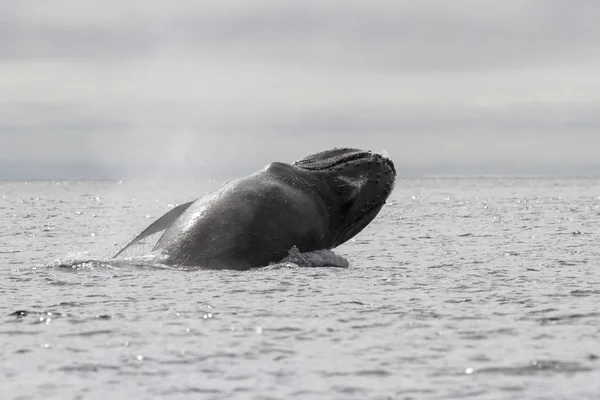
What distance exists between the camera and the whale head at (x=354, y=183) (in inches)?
583

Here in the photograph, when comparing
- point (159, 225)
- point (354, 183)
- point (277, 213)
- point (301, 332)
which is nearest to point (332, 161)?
point (354, 183)

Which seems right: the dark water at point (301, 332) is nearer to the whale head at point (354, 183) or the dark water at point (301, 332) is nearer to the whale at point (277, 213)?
the whale at point (277, 213)

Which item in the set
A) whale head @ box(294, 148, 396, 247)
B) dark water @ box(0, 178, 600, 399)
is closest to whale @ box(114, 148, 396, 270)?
whale head @ box(294, 148, 396, 247)

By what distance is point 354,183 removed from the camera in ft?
48.6

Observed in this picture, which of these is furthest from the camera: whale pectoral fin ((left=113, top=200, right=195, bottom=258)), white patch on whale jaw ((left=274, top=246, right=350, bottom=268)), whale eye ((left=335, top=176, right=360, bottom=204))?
whale eye ((left=335, top=176, right=360, bottom=204))

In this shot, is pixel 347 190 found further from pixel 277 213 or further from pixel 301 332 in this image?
pixel 301 332

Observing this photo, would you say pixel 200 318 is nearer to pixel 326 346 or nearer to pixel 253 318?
pixel 253 318

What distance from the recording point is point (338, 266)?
47.8ft

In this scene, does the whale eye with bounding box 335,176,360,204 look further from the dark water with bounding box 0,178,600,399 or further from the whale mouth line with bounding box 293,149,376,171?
the dark water with bounding box 0,178,600,399

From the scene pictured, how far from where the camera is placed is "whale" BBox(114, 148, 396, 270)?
12.9 metres

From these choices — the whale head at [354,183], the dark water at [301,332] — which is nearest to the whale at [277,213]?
the whale head at [354,183]

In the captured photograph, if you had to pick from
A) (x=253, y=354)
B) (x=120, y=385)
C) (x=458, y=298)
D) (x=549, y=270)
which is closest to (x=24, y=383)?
(x=120, y=385)

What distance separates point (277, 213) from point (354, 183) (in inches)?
69.5

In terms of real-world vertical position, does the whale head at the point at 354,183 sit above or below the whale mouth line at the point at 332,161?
below
